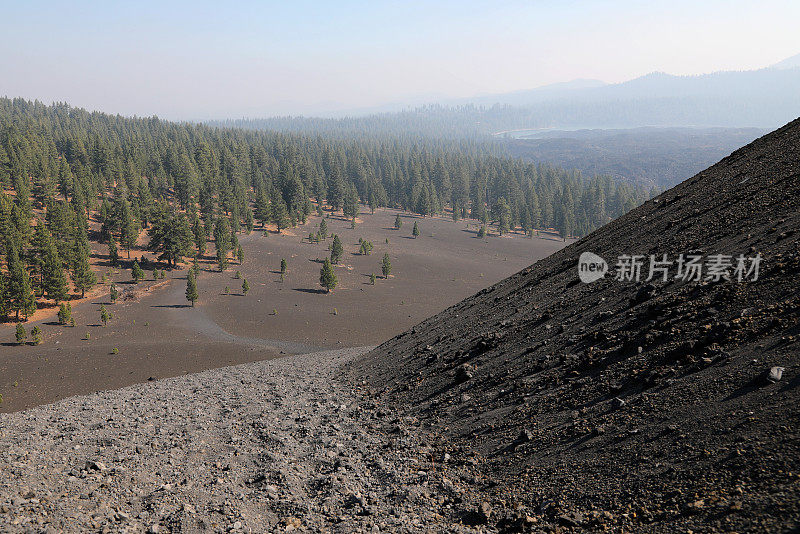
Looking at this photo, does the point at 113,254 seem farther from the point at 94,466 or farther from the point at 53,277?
the point at 94,466

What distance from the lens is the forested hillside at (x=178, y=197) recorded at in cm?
5591

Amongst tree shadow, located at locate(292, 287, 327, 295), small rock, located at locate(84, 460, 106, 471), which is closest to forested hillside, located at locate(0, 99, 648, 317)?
tree shadow, located at locate(292, 287, 327, 295)

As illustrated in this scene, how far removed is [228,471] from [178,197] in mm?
106345

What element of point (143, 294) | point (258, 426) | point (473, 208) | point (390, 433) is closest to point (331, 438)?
point (390, 433)

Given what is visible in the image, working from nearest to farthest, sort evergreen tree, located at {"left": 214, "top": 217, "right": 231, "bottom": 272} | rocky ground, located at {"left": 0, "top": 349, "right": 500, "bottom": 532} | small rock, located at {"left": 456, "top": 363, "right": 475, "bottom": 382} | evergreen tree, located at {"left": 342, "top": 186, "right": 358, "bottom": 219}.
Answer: rocky ground, located at {"left": 0, "top": 349, "right": 500, "bottom": 532} < small rock, located at {"left": 456, "top": 363, "right": 475, "bottom": 382} < evergreen tree, located at {"left": 214, "top": 217, "right": 231, "bottom": 272} < evergreen tree, located at {"left": 342, "top": 186, "right": 358, "bottom": 219}

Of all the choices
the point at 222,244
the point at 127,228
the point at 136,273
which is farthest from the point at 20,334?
the point at 127,228

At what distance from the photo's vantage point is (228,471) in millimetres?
11688

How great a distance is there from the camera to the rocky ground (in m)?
8.96

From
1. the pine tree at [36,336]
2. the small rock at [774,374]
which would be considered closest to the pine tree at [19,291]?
the pine tree at [36,336]

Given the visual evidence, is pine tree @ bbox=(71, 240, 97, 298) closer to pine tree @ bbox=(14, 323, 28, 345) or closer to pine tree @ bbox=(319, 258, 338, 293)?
pine tree @ bbox=(14, 323, 28, 345)

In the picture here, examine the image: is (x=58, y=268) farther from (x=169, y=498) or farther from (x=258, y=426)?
(x=169, y=498)

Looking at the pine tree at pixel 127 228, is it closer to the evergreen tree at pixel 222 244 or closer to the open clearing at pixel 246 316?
the open clearing at pixel 246 316

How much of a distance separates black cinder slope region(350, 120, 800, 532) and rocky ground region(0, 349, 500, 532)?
1.25 meters

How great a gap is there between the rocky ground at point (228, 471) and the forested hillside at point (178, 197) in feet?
144
